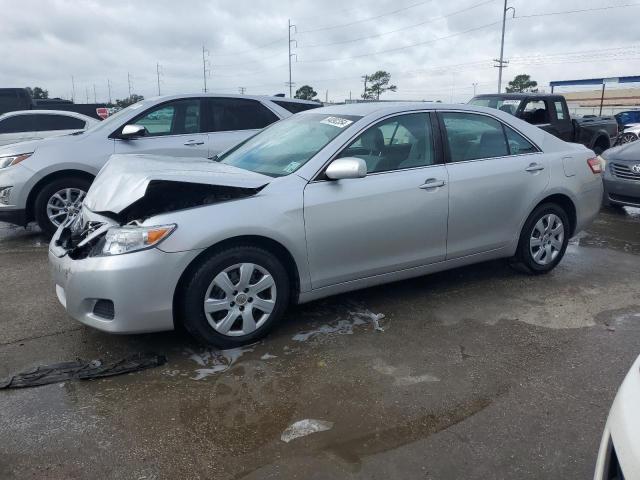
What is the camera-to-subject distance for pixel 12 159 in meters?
6.26

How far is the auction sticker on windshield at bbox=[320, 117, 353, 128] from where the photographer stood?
4136mm

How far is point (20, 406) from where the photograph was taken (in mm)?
3008

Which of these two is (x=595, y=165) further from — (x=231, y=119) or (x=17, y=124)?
(x=17, y=124)

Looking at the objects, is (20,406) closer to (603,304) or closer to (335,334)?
(335,334)

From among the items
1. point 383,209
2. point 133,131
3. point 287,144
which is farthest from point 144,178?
point 133,131

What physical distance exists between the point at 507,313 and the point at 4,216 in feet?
17.7

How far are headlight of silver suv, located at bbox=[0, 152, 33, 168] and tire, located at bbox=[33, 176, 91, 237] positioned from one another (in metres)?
0.40

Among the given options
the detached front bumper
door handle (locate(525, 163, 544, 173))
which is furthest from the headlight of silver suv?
door handle (locate(525, 163, 544, 173))

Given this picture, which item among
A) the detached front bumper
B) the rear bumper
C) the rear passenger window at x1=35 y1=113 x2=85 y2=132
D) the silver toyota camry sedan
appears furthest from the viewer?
the rear passenger window at x1=35 y1=113 x2=85 y2=132

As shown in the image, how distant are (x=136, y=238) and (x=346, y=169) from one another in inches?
55.1

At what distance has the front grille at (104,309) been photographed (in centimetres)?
330

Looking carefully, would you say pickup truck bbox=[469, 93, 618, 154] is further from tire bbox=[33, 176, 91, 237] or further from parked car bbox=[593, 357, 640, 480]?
parked car bbox=[593, 357, 640, 480]

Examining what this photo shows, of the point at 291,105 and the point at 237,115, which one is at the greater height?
the point at 291,105

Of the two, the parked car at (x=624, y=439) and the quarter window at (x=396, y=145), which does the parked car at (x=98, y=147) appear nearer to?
the quarter window at (x=396, y=145)
